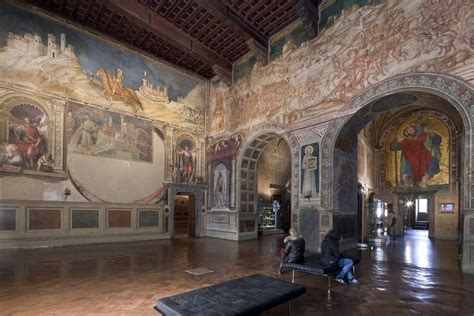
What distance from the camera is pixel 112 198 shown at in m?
11.4

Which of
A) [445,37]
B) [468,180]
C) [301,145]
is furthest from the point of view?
[301,145]

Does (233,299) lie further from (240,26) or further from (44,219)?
(240,26)

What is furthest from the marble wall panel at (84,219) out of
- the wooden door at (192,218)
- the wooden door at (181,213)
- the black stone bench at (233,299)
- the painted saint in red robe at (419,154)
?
the painted saint in red robe at (419,154)

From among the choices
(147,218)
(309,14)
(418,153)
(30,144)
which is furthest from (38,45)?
(418,153)

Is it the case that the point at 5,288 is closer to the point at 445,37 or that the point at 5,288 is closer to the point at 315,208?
the point at 315,208

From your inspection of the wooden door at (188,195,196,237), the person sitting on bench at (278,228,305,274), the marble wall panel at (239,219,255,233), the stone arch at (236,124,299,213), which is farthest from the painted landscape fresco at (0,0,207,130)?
the person sitting on bench at (278,228,305,274)

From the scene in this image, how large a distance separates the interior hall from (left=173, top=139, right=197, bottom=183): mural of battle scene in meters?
0.08

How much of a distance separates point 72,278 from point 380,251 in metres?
9.46

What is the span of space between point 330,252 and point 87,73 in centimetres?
1134

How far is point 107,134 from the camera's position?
37.8ft

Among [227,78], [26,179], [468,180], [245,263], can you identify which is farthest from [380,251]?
[26,179]

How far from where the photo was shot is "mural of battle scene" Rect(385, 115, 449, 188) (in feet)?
49.9

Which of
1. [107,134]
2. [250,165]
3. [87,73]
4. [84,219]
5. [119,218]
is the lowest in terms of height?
[119,218]

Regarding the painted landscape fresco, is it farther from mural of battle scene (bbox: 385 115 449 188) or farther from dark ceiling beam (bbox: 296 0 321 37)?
mural of battle scene (bbox: 385 115 449 188)
